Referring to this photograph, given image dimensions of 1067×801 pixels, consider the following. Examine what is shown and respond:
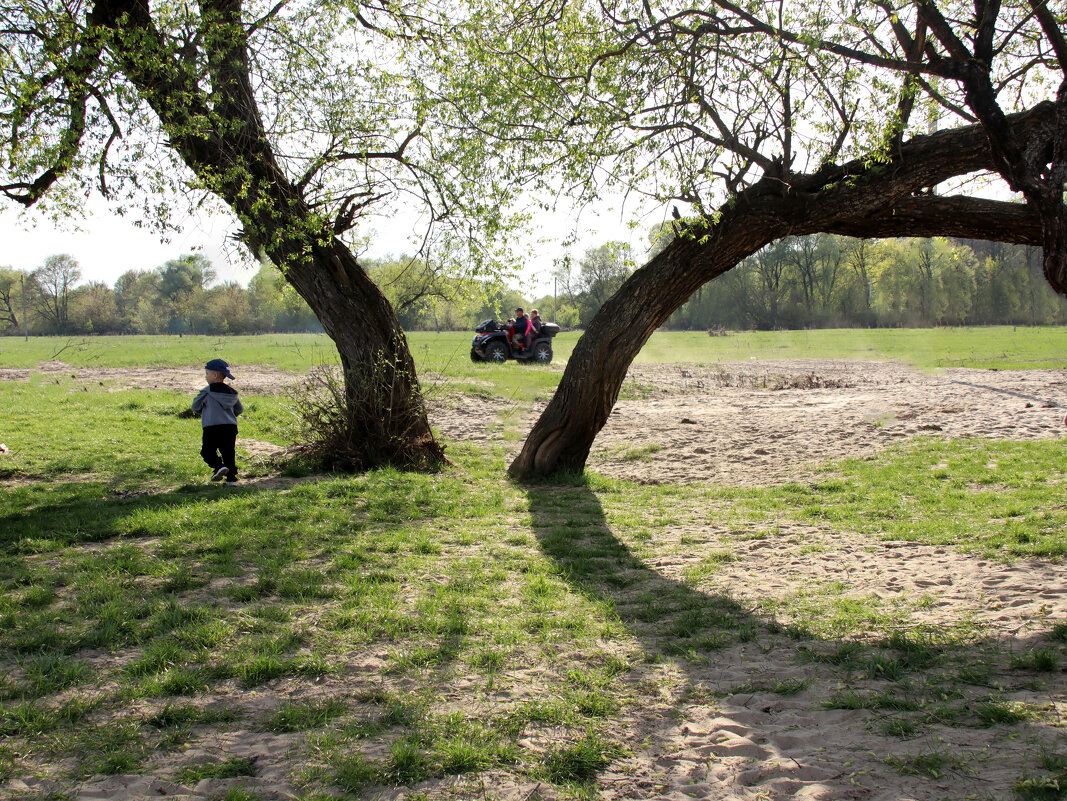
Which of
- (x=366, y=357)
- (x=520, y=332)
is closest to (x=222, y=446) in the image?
(x=366, y=357)

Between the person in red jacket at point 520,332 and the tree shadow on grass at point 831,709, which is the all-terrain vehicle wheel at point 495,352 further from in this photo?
the tree shadow on grass at point 831,709

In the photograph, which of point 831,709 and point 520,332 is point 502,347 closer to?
point 520,332

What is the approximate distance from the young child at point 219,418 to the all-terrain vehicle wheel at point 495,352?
672 inches

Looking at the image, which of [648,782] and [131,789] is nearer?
[131,789]

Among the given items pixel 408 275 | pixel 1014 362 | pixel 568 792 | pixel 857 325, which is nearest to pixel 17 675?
pixel 568 792

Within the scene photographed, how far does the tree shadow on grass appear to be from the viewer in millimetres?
3062

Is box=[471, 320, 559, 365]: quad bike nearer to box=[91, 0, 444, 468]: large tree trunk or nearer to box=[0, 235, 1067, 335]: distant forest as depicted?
box=[91, 0, 444, 468]: large tree trunk

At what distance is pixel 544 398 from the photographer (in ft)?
59.7

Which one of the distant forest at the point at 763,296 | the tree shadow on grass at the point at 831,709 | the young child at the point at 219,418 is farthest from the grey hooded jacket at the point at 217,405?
the distant forest at the point at 763,296

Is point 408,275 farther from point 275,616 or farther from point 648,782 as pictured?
point 648,782

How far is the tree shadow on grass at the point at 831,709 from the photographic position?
10.0 ft

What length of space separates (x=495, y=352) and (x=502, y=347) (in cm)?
32

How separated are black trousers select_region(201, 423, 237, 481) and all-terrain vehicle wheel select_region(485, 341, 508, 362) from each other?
17.2 metres

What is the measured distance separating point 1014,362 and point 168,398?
84.9ft
